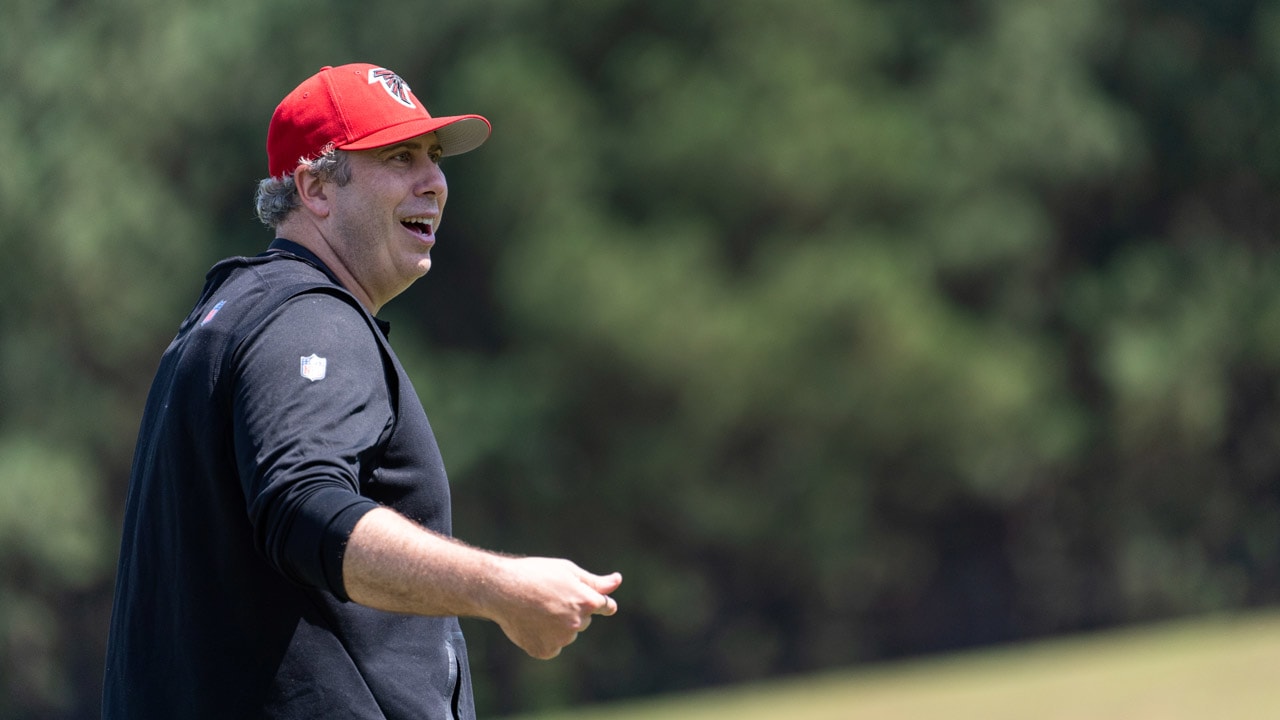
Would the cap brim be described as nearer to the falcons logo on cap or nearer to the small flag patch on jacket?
the falcons logo on cap

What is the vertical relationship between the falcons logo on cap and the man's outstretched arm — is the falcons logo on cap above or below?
above

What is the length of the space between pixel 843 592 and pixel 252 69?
33.8ft

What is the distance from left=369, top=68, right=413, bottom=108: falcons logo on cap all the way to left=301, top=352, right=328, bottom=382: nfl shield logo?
0.61m

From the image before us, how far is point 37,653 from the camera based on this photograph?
757 inches

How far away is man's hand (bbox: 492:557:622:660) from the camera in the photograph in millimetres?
1853

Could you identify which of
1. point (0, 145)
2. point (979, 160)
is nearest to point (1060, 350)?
point (979, 160)

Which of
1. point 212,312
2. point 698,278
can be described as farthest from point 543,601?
point 698,278

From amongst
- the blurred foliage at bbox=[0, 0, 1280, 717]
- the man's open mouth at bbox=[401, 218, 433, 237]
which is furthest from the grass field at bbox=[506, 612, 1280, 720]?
the man's open mouth at bbox=[401, 218, 433, 237]

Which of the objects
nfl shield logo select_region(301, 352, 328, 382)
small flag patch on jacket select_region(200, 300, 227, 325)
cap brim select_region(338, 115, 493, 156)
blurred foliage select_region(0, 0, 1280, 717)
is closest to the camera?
nfl shield logo select_region(301, 352, 328, 382)

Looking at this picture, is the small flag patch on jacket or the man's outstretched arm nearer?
the man's outstretched arm

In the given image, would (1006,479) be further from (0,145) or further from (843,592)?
(0,145)

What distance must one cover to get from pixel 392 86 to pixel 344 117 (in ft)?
0.40

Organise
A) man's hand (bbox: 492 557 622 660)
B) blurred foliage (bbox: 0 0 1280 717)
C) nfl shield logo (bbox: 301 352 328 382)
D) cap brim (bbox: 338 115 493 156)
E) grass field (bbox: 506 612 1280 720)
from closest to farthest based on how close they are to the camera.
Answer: man's hand (bbox: 492 557 622 660) < nfl shield logo (bbox: 301 352 328 382) < cap brim (bbox: 338 115 493 156) < grass field (bbox: 506 612 1280 720) < blurred foliage (bbox: 0 0 1280 717)

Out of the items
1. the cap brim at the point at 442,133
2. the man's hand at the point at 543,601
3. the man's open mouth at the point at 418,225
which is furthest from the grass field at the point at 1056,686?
the man's hand at the point at 543,601
